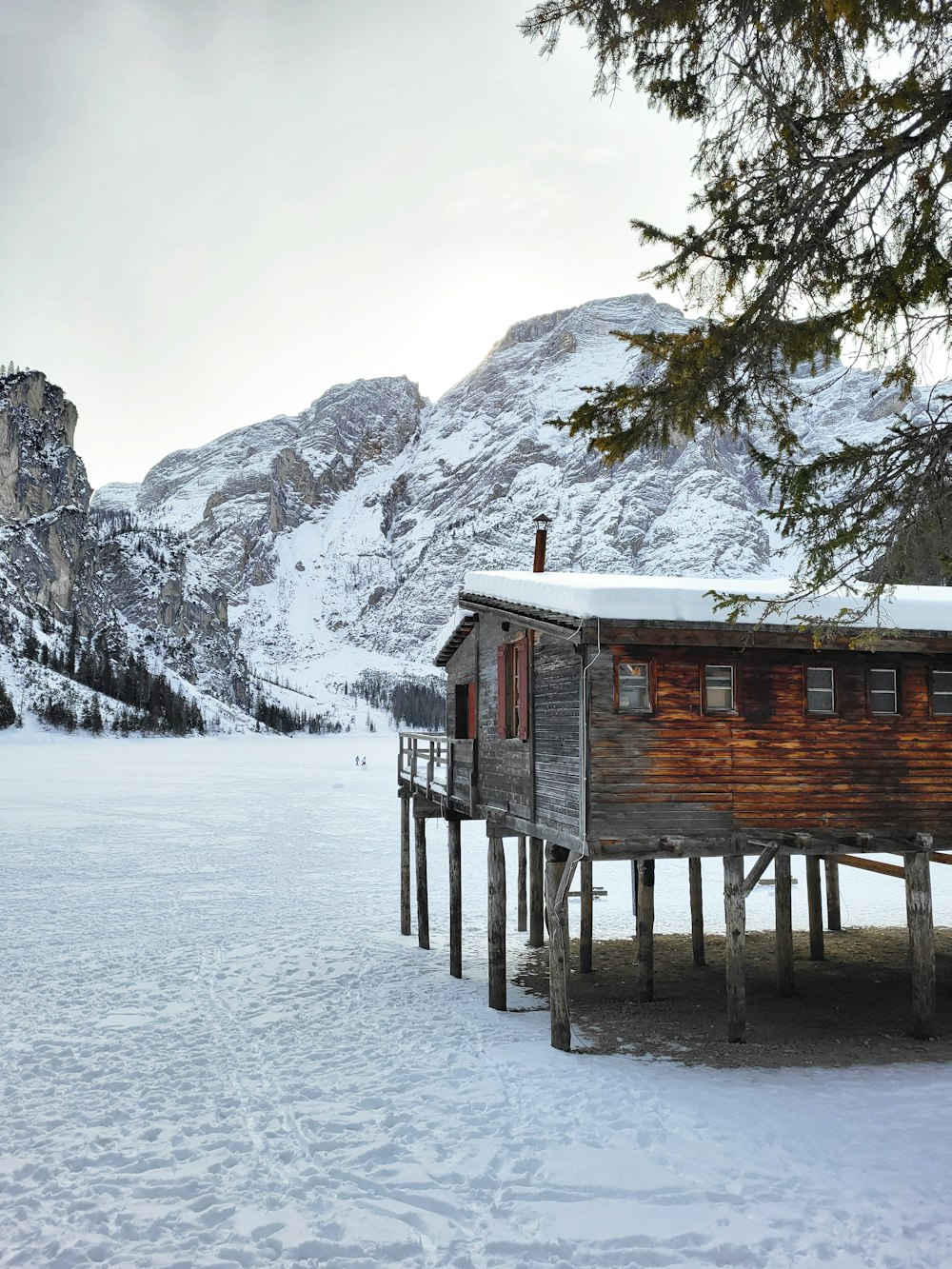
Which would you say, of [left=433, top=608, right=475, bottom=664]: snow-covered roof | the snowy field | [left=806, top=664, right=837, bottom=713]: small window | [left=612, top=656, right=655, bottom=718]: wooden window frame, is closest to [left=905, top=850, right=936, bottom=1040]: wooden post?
the snowy field

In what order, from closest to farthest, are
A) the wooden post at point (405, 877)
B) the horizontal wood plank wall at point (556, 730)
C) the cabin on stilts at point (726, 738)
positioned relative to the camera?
the cabin on stilts at point (726, 738)
the horizontal wood plank wall at point (556, 730)
the wooden post at point (405, 877)

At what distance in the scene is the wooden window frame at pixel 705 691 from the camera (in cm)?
1336

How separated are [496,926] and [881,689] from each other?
294 inches

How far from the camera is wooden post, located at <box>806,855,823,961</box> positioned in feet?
67.0

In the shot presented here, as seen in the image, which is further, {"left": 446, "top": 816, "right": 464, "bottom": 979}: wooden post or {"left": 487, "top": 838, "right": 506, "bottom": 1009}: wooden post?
{"left": 446, "top": 816, "right": 464, "bottom": 979}: wooden post

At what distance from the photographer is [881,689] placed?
14.2 meters

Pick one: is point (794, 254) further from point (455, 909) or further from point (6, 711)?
point (6, 711)

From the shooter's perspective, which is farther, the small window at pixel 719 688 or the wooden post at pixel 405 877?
the wooden post at pixel 405 877

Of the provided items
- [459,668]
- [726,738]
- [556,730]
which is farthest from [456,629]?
[726,738]

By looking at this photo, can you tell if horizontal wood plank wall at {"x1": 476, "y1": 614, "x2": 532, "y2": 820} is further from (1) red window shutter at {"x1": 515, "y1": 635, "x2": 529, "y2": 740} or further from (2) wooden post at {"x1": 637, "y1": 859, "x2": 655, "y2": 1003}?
(2) wooden post at {"x1": 637, "y1": 859, "x2": 655, "y2": 1003}

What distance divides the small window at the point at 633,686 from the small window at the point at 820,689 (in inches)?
101

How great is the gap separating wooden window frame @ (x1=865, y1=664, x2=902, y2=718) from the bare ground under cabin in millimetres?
4783

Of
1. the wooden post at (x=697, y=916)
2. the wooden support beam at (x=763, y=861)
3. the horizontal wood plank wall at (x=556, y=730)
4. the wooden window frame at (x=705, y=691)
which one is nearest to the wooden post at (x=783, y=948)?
the wooden post at (x=697, y=916)

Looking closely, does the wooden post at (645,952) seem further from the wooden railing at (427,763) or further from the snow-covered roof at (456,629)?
the snow-covered roof at (456,629)
